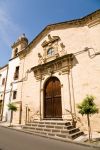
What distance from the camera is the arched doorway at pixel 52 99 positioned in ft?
37.6

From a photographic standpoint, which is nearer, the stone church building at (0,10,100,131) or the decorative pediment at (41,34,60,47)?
the stone church building at (0,10,100,131)

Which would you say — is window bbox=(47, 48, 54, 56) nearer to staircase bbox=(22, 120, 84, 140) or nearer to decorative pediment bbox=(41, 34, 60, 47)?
decorative pediment bbox=(41, 34, 60, 47)

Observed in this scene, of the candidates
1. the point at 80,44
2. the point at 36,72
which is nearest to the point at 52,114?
the point at 36,72

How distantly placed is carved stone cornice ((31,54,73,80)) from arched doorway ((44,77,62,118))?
0.83 m

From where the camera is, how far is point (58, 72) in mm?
12016

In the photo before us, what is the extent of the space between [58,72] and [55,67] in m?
0.60

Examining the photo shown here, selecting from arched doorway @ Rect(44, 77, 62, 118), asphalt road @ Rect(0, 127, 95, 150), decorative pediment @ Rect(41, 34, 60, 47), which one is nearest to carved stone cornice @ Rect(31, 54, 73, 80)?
arched doorway @ Rect(44, 77, 62, 118)

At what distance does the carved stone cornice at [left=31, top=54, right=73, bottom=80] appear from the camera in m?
11.4

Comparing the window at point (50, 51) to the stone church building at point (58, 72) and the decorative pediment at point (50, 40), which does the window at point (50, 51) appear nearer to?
the stone church building at point (58, 72)

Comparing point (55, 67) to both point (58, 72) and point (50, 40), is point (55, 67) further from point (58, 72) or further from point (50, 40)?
point (50, 40)

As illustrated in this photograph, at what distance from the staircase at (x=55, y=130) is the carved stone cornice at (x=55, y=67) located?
173 inches

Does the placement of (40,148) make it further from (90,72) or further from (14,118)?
(14,118)

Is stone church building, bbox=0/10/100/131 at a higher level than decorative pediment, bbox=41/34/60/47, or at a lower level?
lower

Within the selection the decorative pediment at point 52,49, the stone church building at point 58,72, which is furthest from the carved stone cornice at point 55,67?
the decorative pediment at point 52,49
